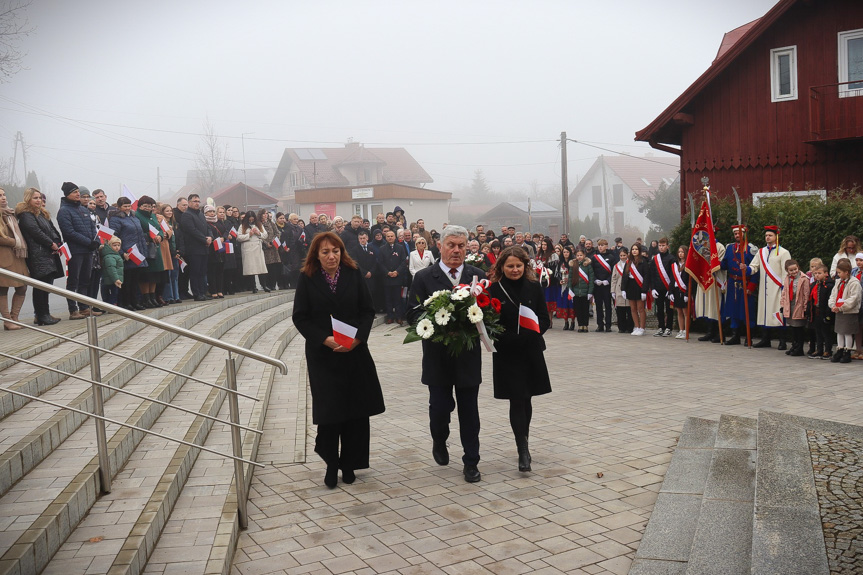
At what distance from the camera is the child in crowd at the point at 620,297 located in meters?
17.5

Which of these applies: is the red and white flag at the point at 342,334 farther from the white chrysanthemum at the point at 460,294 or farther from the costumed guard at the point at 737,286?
the costumed guard at the point at 737,286

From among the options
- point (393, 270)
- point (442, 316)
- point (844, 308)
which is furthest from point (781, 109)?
point (442, 316)

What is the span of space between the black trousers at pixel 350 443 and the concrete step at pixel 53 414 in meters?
1.82

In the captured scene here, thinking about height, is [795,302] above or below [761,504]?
above

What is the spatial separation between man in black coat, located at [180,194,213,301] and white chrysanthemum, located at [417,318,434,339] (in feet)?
32.1

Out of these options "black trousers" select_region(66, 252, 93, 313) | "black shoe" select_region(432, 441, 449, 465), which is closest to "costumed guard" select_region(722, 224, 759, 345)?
"black shoe" select_region(432, 441, 449, 465)

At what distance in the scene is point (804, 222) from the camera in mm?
14695

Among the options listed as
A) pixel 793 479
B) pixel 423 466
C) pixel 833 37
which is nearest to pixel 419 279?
pixel 423 466

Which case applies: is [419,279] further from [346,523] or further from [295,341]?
[295,341]

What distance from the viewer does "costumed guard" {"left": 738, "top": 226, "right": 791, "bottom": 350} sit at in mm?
14242

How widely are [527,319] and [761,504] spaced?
7.66 ft

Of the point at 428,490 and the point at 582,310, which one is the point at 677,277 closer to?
the point at 582,310

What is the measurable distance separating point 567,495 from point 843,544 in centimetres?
207

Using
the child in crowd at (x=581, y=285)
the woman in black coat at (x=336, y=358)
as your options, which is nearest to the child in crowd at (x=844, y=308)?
the child in crowd at (x=581, y=285)
